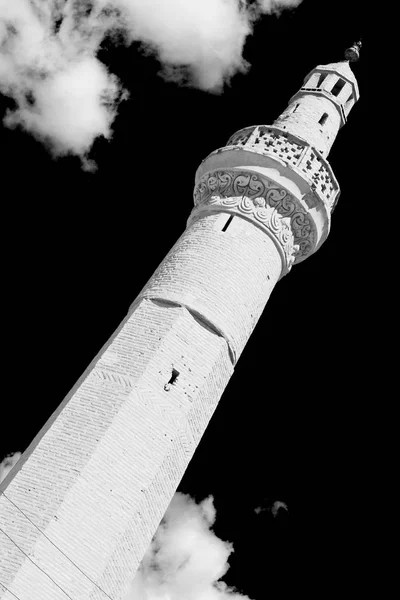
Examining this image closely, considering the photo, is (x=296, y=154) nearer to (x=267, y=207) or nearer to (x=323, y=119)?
(x=267, y=207)

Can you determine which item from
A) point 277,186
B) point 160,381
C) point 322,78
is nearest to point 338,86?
point 322,78

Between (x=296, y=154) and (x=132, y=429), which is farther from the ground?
(x=296, y=154)

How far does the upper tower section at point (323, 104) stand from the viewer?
11266mm

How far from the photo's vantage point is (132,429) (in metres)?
7.24

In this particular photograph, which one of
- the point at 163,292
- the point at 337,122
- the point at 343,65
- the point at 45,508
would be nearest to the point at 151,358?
the point at 163,292

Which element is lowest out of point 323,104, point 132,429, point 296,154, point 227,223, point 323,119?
point 132,429

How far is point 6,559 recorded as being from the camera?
6.23 meters

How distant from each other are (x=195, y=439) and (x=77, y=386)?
55.6 inches

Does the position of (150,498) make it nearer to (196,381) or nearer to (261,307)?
(196,381)

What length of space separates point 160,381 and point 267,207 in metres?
3.23

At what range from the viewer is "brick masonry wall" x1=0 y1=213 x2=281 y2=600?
20.9 feet

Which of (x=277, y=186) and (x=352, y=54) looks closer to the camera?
(x=277, y=186)

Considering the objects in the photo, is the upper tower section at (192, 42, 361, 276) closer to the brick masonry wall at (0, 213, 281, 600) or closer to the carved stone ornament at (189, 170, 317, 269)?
the carved stone ornament at (189, 170, 317, 269)

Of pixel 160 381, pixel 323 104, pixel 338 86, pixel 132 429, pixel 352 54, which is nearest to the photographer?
pixel 132 429
